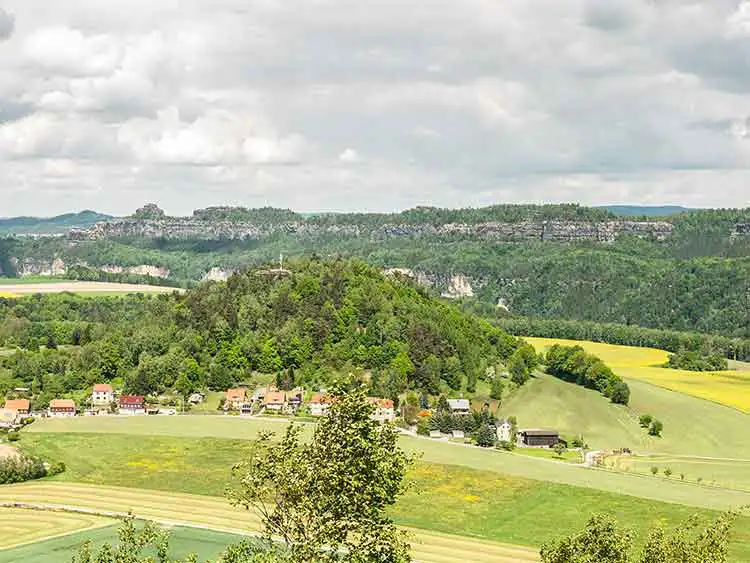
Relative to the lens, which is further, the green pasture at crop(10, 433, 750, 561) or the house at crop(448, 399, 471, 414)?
the house at crop(448, 399, 471, 414)

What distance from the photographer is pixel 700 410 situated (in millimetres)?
156875

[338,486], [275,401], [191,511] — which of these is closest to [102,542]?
[191,511]

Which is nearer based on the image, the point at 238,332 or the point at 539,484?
the point at 539,484

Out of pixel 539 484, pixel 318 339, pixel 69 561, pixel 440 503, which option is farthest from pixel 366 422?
pixel 318 339

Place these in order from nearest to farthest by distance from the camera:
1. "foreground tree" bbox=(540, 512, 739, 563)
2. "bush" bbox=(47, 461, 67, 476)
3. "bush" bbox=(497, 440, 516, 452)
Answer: "foreground tree" bbox=(540, 512, 739, 563), "bush" bbox=(47, 461, 67, 476), "bush" bbox=(497, 440, 516, 452)

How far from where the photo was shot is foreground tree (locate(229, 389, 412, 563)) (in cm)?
3856

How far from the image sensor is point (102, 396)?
517 feet

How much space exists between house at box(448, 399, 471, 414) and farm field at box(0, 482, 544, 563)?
60749mm

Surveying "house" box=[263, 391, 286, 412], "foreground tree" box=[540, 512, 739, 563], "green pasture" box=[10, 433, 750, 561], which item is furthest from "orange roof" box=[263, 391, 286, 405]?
"foreground tree" box=[540, 512, 739, 563]

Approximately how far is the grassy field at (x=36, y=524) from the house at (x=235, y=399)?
64794 mm

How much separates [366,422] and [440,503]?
192 ft

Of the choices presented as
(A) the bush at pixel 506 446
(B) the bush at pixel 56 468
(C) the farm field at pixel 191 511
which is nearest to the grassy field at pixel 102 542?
(C) the farm field at pixel 191 511

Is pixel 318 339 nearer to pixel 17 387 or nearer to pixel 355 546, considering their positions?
pixel 17 387

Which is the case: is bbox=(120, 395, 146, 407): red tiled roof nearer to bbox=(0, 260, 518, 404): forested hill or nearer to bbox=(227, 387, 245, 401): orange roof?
bbox=(0, 260, 518, 404): forested hill
